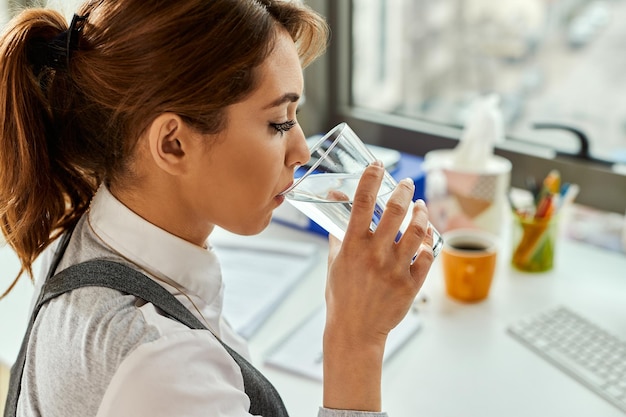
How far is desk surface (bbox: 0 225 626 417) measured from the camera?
87 cm

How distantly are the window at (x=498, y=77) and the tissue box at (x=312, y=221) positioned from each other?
7.4 inches

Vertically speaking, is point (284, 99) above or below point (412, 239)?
above

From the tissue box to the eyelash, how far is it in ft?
1.98

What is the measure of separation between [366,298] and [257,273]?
504 millimetres

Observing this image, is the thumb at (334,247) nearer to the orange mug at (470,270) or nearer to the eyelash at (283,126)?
the eyelash at (283,126)

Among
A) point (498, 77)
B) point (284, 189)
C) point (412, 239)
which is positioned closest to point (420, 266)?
point (412, 239)

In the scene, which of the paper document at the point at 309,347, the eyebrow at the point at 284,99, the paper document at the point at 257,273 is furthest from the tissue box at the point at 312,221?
the eyebrow at the point at 284,99

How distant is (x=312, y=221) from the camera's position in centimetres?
138

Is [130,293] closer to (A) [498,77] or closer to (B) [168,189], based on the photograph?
(B) [168,189]

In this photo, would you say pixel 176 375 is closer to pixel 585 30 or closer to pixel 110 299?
pixel 110 299

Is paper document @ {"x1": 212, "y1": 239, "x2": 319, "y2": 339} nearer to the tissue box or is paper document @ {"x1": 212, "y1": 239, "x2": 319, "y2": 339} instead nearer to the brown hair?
the tissue box

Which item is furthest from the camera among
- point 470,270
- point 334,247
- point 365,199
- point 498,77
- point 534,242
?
point 498,77

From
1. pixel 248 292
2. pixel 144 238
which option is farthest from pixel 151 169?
pixel 248 292

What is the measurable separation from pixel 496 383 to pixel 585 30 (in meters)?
0.84
